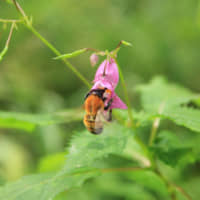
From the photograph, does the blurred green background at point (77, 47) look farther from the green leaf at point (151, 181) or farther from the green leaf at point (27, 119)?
the green leaf at point (27, 119)

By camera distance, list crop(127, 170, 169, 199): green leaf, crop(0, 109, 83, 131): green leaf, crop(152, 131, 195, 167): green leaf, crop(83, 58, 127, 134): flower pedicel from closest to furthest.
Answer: crop(83, 58, 127, 134): flower pedicel
crop(152, 131, 195, 167): green leaf
crop(0, 109, 83, 131): green leaf
crop(127, 170, 169, 199): green leaf

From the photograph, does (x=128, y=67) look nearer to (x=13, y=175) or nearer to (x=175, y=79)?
(x=175, y=79)

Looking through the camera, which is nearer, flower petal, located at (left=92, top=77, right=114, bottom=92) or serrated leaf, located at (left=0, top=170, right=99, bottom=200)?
flower petal, located at (left=92, top=77, right=114, bottom=92)

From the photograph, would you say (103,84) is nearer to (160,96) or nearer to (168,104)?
(168,104)

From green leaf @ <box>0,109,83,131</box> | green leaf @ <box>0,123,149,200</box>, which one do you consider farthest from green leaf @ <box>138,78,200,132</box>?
green leaf @ <box>0,109,83,131</box>

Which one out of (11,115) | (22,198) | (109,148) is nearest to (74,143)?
(109,148)

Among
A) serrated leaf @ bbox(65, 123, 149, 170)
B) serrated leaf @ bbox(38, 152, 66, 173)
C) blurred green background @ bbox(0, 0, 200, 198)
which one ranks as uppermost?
blurred green background @ bbox(0, 0, 200, 198)

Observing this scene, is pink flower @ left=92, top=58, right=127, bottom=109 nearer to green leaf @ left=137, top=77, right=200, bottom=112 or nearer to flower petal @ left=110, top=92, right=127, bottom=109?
flower petal @ left=110, top=92, right=127, bottom=109
